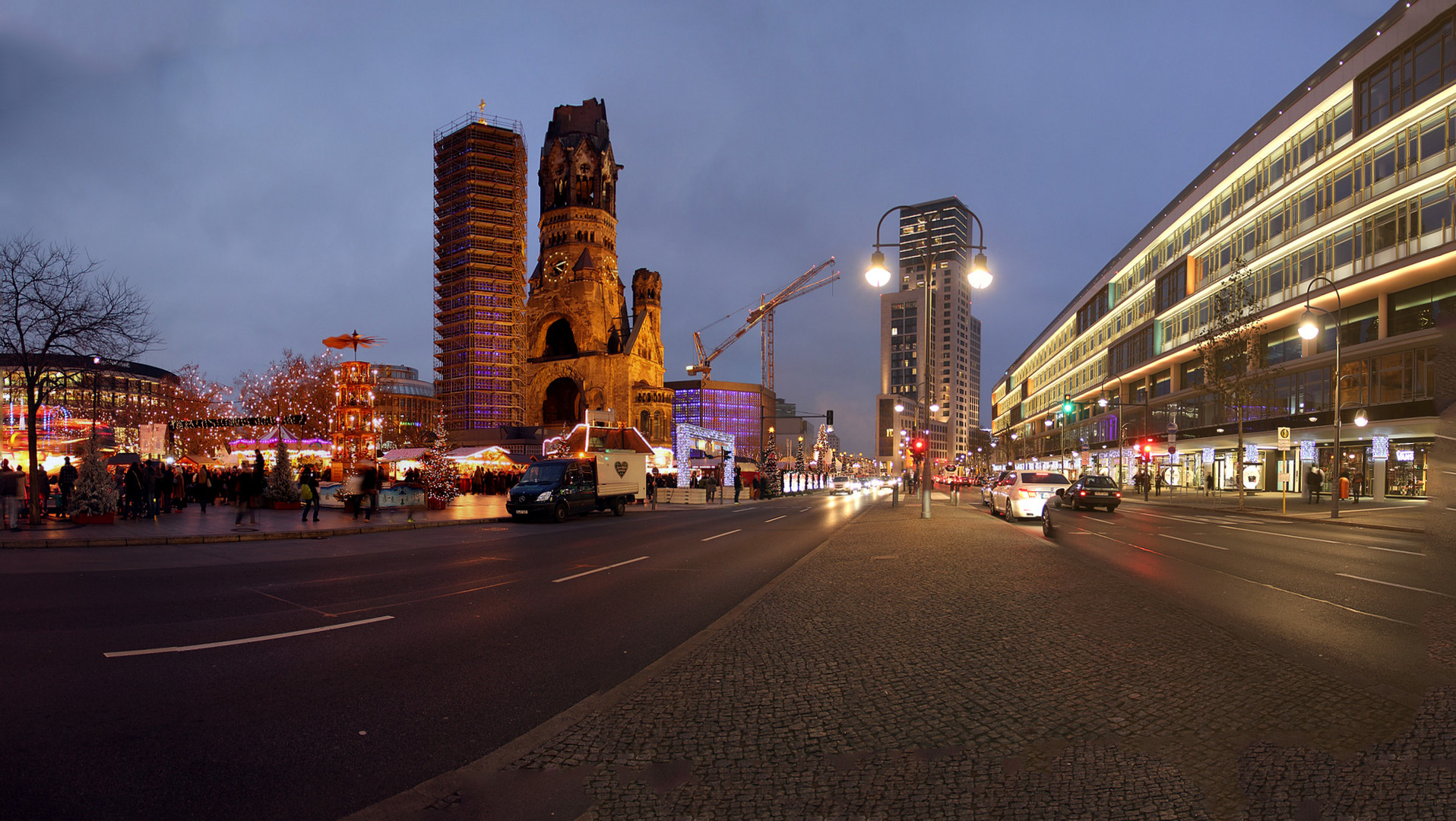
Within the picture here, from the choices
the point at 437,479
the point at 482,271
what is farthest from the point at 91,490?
the point at 482,271

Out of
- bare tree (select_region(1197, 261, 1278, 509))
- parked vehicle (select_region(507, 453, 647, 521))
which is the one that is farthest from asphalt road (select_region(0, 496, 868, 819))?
bare tree (select_region(1197, 261, 1278, 509))

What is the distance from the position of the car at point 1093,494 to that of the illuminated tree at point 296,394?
59092mm

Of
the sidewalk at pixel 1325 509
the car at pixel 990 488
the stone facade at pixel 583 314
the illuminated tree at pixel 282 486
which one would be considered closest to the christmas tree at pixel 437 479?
the illuminated tree at pixel 282 486

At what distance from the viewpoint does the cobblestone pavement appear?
10.7ft

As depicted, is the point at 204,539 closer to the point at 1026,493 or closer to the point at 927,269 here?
the point at 927,269

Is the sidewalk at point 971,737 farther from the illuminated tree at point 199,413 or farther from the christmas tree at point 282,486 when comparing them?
the illuminated tree at point 199,413

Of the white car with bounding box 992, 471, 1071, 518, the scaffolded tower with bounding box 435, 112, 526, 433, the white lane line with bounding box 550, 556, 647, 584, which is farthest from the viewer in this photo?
the scaffolded tower with bounding box 435, 112, 526, 433

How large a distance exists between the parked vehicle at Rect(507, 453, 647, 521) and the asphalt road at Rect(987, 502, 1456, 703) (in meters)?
16.0

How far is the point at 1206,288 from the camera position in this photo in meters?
49.5

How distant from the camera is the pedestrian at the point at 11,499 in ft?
63.0

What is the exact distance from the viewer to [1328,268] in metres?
37.2

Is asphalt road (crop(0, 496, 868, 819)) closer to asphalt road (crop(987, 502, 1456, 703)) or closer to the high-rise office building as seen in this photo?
asphalt road (crop(987, 502, 1456, 703))

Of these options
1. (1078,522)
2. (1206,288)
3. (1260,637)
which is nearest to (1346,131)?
(1206,288)

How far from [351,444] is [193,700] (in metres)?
36.1
